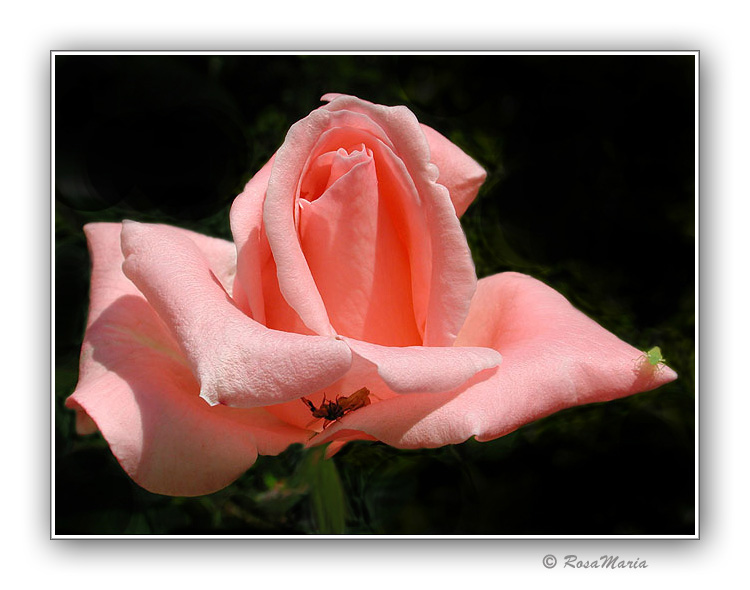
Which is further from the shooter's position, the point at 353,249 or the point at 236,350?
the point at 353,249

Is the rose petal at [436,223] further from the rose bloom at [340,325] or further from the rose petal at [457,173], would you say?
the rose petal at [457,173]

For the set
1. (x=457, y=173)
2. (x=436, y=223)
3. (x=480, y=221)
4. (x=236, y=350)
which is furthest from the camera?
(x=480, y=221)

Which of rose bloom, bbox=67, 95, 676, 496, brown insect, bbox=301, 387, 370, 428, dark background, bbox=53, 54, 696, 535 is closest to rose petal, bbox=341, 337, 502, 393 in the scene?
rose bloom, bbox=67, 95, 676, 496

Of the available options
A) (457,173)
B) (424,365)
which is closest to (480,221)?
(457,173)

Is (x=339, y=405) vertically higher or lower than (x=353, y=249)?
lower

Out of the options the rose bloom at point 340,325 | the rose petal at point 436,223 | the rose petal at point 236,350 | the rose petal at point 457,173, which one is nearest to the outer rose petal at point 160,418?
the rose bloom at point 340,325

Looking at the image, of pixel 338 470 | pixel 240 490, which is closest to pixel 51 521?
pixel 240 490

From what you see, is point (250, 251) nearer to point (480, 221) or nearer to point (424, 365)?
point (424, 365)

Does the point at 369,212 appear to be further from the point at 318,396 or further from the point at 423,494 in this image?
the point at 423,494
